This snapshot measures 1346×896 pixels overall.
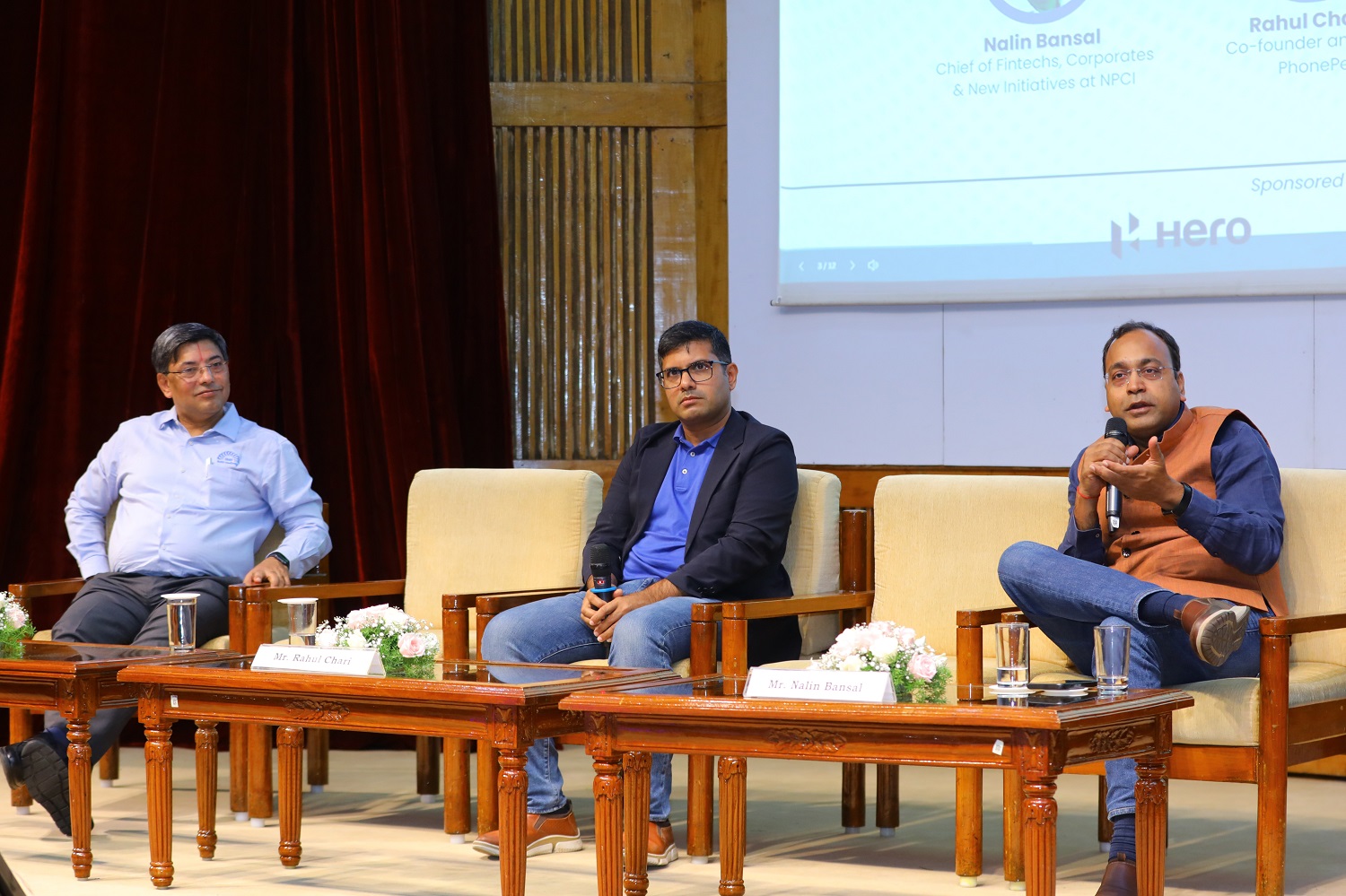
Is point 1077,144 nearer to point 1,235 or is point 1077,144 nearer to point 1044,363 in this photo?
point 1044,363

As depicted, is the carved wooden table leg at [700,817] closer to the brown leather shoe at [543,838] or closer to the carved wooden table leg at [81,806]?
the brown leather shoe at [543,838]

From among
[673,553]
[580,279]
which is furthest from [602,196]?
[673,553]

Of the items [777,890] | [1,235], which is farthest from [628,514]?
[1,235]

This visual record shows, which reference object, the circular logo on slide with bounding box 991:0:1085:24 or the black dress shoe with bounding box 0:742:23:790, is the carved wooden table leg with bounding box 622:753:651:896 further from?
the circular logo on slide with bounding box 991:0:1085:24

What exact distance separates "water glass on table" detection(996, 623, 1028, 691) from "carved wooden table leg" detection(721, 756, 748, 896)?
62cm

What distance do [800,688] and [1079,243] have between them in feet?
7.20

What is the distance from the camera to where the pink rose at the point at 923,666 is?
234 centimetres

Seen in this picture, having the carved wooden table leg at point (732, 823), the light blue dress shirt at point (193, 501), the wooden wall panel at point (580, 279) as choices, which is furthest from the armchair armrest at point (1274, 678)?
the wooden wall panel at point (580, 279)

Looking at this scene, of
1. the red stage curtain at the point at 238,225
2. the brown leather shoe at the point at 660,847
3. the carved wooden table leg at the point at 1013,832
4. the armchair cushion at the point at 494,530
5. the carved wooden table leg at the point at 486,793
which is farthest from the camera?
the red stage curtain at the point at 238,225

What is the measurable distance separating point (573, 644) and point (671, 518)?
389 mm

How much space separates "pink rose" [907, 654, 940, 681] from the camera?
234 centimetres

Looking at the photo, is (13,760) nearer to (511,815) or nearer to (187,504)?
(187,504)

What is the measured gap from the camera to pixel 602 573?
11.1 ft

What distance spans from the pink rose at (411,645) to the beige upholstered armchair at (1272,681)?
3.21 feet
